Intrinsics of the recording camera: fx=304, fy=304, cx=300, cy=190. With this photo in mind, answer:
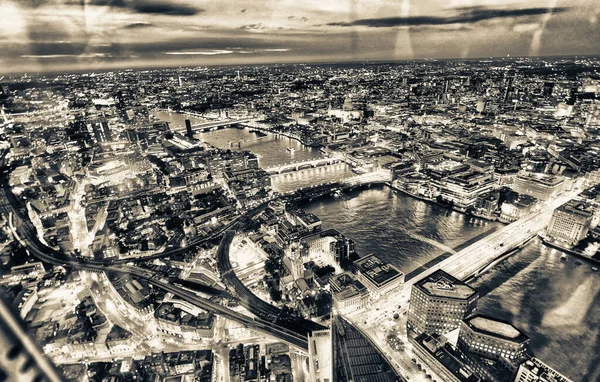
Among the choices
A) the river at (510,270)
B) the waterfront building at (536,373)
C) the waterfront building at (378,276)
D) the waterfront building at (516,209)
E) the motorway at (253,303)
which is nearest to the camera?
the waterfront building at (536,373)

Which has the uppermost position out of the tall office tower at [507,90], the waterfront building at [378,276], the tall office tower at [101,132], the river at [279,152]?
the tall office tower at [507,90]

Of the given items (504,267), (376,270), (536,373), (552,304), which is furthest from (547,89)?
(536,373)

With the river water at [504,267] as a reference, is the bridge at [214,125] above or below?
above

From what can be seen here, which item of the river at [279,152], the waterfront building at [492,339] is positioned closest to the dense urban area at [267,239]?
the waterfront building at [492,339]

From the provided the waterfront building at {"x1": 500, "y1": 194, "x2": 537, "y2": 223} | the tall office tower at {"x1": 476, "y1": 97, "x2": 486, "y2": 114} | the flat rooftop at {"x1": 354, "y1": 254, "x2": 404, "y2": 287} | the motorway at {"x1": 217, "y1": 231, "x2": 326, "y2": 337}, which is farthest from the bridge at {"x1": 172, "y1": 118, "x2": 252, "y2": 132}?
the waterfront building at {"x1": 500, "y1": 194, "x2": 537, "y2": 223}

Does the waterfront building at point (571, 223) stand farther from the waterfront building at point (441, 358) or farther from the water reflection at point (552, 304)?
the waterfront building at point (441, 358)

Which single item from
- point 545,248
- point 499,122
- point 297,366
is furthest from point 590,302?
point 499,122

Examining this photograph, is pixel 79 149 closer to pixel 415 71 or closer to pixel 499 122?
pixel 499 122
